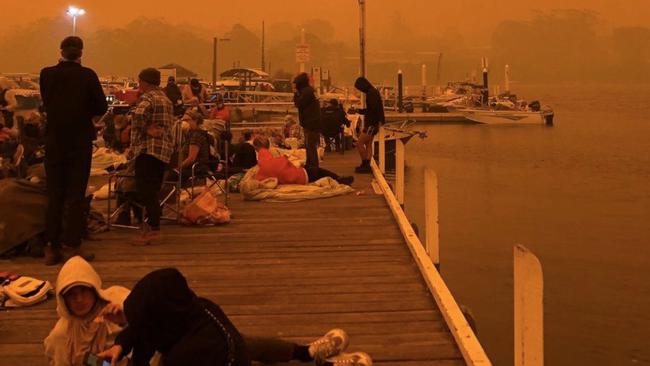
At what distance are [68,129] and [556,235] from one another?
59.0 feet

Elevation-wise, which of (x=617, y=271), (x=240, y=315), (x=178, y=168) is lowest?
(x=617, y=271)

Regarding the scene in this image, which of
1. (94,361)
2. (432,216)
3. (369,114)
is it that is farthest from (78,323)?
(369,114)

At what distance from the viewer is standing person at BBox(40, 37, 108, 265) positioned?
18.8ft

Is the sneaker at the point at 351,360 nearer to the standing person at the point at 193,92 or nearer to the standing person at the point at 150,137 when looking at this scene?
the standing person at the point at 150,137

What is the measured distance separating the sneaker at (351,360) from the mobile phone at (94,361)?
107 cm

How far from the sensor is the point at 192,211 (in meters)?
7.75

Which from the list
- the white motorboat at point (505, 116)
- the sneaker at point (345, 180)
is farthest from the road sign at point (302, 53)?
the white motorboat at point (505, 116)

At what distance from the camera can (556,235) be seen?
21.6 m

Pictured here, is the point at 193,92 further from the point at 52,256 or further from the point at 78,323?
the point at 78,323

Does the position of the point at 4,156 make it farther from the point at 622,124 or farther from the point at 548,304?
the point at 622,124

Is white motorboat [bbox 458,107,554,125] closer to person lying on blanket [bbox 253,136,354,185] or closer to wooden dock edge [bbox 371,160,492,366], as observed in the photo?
person lying on blanket [bbox 253,136,354,185]

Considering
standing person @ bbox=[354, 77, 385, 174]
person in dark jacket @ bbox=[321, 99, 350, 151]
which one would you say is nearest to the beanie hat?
standing person @ bbox=[354, 77, 385, 174]

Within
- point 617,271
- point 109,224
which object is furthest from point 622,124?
point 109,224

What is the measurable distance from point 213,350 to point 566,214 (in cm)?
2414
